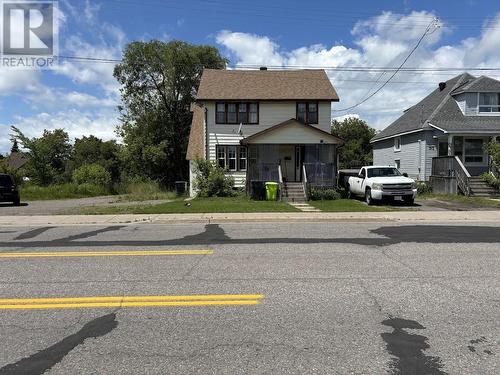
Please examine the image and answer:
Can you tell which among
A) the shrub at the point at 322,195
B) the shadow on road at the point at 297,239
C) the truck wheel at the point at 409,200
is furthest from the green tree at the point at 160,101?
the shadow on road at the point at 297,239

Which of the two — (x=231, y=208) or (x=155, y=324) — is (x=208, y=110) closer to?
(x=231, y=208)

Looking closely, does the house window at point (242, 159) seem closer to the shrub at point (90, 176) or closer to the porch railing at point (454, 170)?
the porch railing at point (454, 170)

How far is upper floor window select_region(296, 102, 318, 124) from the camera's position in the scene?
2983 centimetres

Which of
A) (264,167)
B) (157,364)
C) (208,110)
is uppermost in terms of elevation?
(208,110)

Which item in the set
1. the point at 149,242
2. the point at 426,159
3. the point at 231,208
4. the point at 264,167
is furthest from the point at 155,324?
the point at 426,159

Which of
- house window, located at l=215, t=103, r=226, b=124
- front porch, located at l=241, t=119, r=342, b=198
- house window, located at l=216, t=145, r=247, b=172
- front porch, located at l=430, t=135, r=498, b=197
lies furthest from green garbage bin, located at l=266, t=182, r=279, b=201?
front porch, located at l=430, t=135, r=498, b=197

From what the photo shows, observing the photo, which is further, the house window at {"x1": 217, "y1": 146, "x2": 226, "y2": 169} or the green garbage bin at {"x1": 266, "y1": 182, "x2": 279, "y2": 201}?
the house window at {"x1": 217, "y1": 146, "x2": 226, "y2": 169}

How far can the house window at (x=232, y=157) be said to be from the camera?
29391mm

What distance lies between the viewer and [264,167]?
84.6 feet

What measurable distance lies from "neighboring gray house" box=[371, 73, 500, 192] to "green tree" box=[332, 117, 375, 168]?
121ft

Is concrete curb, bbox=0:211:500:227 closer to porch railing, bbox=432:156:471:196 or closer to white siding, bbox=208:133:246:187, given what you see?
porch railing, bbox=432:156:471:196

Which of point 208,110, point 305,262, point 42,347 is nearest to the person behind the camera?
point 42,347

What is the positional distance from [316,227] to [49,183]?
34.9 metres

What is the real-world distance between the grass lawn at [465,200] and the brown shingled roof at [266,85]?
9029 millimetres
